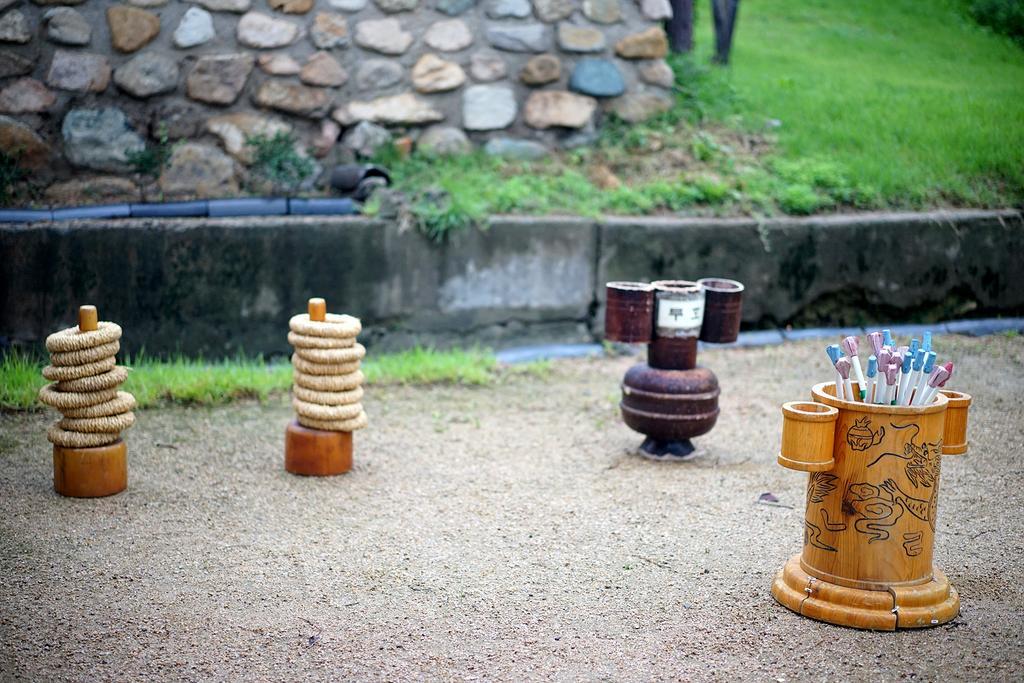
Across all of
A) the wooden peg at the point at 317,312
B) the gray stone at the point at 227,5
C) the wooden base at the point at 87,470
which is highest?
the gray stone at the point at 227,5

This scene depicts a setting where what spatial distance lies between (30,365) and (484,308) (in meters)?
2.61

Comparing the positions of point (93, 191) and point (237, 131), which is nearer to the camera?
point (93, 191)

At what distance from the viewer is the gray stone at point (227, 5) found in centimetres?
682

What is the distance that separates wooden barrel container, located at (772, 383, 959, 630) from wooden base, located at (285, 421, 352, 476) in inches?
83.9

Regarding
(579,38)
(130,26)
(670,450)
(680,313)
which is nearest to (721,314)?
(680,313)

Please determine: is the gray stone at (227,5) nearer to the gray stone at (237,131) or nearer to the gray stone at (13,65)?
the gray stone at (237,131)

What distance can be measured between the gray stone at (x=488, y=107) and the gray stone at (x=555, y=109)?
0.46 ft

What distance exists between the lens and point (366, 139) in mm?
7195

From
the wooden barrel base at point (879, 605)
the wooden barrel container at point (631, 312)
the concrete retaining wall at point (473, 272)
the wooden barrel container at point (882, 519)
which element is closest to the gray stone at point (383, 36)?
the concrete retaining wall at point (473, 272)

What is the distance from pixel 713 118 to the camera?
8.02 metres

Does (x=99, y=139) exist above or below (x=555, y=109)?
below

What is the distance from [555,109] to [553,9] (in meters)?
0.69

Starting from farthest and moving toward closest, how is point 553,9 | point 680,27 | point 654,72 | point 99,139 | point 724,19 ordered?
1. point 724,19
2. point 680,27
3. point 654,72
4. point 553,9
5. point 99,139

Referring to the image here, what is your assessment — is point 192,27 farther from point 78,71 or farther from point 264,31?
point 78,71
